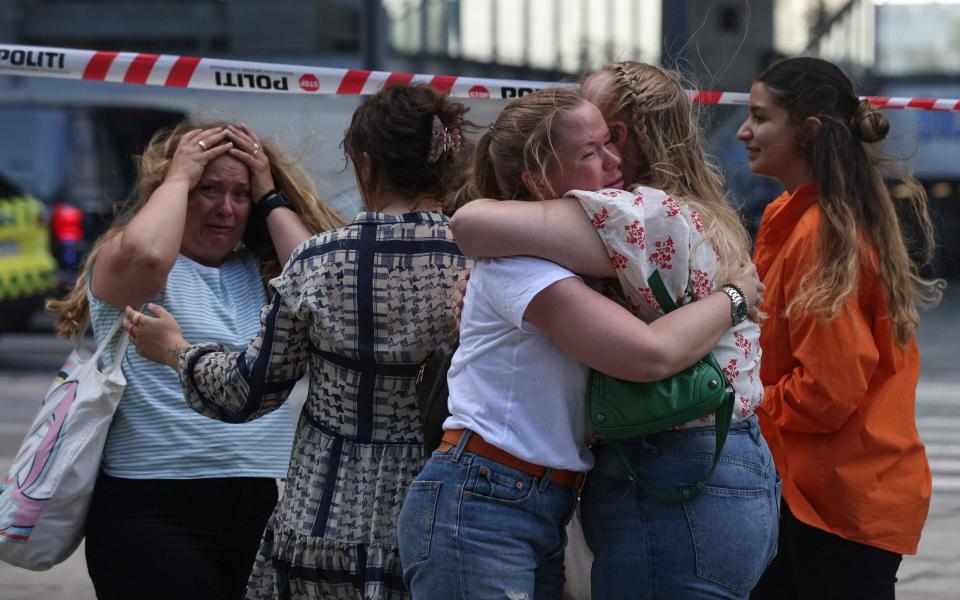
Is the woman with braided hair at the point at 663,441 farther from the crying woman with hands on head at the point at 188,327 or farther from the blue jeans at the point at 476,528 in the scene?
the crying woman with hands on head at the point at 188,327

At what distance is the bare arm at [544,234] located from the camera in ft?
7.24

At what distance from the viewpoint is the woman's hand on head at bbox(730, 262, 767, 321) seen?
2.32m

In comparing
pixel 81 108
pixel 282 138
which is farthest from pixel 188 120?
pixel 81 108

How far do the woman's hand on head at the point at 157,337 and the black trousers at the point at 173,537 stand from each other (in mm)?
327

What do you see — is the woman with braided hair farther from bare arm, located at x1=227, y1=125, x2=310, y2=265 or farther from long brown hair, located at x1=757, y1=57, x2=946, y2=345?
bare arm, located at x1=227, y1=125, x2=310, y2=265

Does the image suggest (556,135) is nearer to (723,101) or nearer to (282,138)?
(282,138)

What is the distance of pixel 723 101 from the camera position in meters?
4.08

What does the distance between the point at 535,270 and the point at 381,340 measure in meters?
0.47

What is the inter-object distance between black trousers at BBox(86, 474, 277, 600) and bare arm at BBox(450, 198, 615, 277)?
3.76ft

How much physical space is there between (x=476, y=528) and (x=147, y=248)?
1.15 m

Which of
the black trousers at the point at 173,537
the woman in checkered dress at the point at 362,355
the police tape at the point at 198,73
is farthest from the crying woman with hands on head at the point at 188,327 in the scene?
the police tape at the point at 198,73

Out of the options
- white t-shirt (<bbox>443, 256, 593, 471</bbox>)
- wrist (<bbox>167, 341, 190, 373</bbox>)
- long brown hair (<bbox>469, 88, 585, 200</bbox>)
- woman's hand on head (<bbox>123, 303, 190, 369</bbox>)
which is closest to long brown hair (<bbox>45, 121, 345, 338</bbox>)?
woman's hand on head (<bbox>123, 303, 190, 369</bbox>)

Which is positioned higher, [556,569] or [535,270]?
[535,270]

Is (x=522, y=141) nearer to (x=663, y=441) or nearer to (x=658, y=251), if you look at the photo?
(x=658, y=251)
